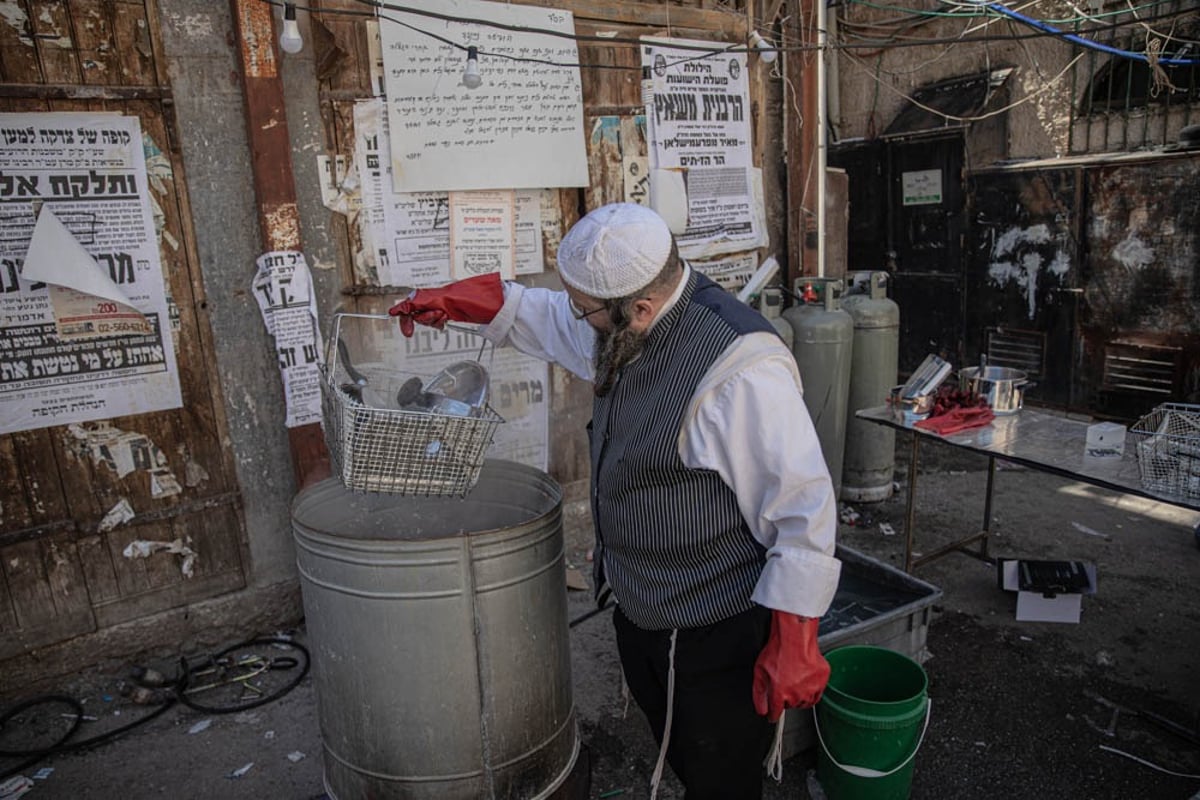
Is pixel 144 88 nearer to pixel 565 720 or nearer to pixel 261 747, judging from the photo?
pixel 261 747

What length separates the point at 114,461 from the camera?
3520 millimetres

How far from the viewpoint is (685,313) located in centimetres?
203

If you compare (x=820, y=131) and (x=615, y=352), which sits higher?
(x=820, y=131)

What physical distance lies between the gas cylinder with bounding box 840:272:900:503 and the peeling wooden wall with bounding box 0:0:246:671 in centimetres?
395

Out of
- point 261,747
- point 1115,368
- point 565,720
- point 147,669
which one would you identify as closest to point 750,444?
point 565,720

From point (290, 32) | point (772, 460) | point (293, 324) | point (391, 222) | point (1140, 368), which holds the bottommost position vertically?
point (1140, 368)

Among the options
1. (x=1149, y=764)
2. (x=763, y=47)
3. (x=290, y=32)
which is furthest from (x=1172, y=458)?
(x=290, y=32)

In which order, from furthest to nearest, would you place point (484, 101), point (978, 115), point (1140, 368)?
point (978, 115), point (1140, 368), point (484, 101)

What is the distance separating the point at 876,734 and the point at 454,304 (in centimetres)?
199

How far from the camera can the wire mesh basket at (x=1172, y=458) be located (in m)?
2.94

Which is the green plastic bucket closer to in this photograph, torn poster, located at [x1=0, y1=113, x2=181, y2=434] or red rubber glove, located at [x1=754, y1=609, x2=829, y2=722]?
red rubber glove, located at [x1=754, y1=609, x2=829, y2=722]

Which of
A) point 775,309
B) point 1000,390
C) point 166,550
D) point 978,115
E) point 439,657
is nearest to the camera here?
point 439,657

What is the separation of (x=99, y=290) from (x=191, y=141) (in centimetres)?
76

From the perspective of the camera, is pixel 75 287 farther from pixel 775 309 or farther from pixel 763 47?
pixel 763 47
